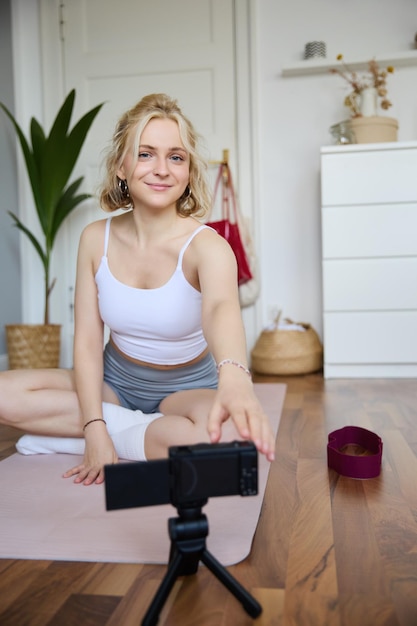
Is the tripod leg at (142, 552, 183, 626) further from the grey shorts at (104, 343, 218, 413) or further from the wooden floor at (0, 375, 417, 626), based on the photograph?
the grey shorts at (104, 343, 218, 413)

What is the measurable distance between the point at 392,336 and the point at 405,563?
2203 mm

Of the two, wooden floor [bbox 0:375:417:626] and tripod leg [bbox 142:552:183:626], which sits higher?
tripod leg [bbox 142:552:183:626]

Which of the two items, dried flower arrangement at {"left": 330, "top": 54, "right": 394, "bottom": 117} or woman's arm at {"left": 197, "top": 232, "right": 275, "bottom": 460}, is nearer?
woman's arm at {"left": 197, "top": 232, "right": 275, "bottom": 460}

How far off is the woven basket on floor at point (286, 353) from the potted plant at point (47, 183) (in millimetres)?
1124

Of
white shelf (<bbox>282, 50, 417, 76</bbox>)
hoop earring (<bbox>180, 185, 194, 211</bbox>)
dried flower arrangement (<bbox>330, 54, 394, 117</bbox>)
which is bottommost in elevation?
hoop earring (<bbox>180, 185, 194, 211</bbox>)

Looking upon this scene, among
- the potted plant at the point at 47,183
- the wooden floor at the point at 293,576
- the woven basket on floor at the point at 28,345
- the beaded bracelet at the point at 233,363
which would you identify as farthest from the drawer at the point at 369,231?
the beaded bracelet at the point at 233,363

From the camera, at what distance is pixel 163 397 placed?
1.63m

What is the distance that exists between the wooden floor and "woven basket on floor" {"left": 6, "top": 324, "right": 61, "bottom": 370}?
7.07 ft

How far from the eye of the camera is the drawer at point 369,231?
303cm

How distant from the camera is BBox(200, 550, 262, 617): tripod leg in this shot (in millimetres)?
807

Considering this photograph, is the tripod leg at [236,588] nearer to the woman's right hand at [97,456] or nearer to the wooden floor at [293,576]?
the wooden floor at [293,576]

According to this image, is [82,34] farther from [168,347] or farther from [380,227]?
[168,347]

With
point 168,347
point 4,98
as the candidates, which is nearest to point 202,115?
point 4,98

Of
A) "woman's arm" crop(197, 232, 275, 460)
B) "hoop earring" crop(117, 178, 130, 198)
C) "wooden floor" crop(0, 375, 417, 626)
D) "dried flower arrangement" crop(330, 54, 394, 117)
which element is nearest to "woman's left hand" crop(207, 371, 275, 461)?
"woman's arm" crop(197, 232, 275, 460)
